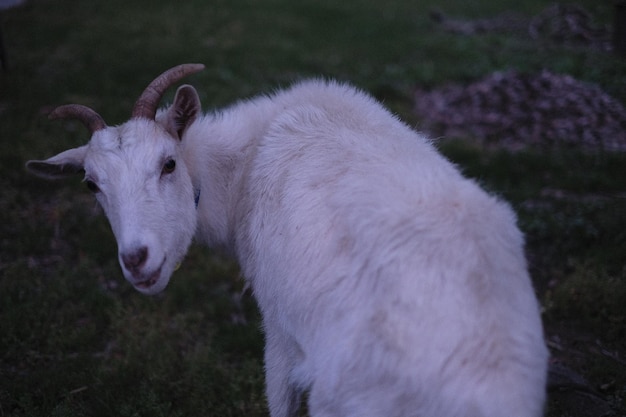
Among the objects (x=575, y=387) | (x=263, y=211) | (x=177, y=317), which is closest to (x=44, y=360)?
(x=177, y=317)

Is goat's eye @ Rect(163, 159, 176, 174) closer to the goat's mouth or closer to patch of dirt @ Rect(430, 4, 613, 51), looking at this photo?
the goat's mouth

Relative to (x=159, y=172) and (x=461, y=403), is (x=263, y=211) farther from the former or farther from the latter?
(x=461, y=403)

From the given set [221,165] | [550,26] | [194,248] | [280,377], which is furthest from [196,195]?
[550,26]

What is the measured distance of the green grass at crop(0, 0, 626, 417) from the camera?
4117mm

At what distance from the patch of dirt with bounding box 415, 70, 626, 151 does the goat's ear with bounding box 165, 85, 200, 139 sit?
456 centimetres

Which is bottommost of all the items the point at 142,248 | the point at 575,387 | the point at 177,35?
the point at 177,35

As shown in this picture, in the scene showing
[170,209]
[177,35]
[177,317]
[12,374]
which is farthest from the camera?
[177,35]

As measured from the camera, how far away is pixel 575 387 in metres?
3.75

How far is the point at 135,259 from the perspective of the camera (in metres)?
2.87

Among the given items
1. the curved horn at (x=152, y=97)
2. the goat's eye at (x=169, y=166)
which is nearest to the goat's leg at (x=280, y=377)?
the goat's eye at (x=169, y=166)

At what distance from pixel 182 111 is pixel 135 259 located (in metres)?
1.18

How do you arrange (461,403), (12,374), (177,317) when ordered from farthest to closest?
(177,317), (12,374), (461,403)

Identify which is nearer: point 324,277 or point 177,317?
point 324,277

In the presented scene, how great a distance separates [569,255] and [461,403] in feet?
11.3
